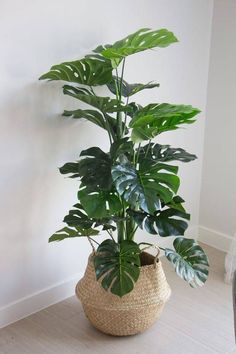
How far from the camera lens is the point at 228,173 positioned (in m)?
2.85

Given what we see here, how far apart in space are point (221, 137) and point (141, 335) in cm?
134

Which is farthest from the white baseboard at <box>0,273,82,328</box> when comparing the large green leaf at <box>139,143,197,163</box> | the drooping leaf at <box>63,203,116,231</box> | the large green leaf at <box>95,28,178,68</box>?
the large green leaf at <box>95,28,178,68</box>

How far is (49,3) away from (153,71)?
73 centimetres

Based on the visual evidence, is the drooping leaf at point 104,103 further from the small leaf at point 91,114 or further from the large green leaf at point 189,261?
the large green leaf at point 189,261

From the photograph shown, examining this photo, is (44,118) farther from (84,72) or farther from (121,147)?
(121,147)

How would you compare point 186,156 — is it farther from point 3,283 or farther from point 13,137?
point 3,283

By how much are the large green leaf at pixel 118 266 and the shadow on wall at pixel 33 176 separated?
42 cm

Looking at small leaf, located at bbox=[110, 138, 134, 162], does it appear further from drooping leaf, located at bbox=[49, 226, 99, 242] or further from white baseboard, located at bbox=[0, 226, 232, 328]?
white baseboard, located at bbox=[0, 226, 232, 328]

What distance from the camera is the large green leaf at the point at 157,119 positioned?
1709 mm

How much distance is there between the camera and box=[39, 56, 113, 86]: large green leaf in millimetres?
1871

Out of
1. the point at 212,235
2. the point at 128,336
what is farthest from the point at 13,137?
the point at 212,235

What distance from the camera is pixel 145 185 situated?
1.75 metres

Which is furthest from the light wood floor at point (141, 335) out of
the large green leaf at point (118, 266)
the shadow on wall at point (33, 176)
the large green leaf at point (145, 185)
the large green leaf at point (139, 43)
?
the large green leaf at point (139, 43)

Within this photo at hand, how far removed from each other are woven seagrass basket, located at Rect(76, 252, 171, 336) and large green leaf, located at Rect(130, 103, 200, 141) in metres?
0.60
